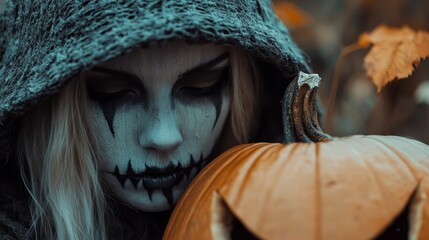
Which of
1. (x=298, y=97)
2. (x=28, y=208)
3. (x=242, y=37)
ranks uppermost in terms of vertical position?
(x=242, y=37)

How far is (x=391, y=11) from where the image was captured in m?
2.30

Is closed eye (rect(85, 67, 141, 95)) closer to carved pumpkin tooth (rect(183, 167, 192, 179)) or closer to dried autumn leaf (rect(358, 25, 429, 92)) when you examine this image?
carved pumpkin tooth (rect(183, 167, 192, 179))

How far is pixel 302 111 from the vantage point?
37.6 inches

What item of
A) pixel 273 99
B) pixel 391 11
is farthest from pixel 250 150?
pixel 391 11

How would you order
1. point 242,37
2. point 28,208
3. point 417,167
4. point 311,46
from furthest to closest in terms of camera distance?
point 311,46, point 28,208, point 242,37, point 417,167

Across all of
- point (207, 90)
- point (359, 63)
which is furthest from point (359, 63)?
point (207, 90)

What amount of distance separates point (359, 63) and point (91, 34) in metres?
1.69

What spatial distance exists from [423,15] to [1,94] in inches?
71.1

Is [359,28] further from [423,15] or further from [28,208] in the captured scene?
[28,208]

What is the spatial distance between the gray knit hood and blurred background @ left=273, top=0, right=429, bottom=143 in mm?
1236

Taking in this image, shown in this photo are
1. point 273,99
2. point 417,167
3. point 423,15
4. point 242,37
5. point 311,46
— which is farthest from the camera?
point 311,46

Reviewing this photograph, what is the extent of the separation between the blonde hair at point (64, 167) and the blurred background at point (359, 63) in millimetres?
1260

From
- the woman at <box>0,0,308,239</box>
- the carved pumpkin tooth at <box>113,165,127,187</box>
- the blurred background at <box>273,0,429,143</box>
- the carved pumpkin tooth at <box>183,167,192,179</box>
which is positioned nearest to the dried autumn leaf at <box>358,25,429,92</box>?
the woman at <box>0,0,308,239</box>

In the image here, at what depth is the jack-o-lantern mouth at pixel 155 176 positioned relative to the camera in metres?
0.99
